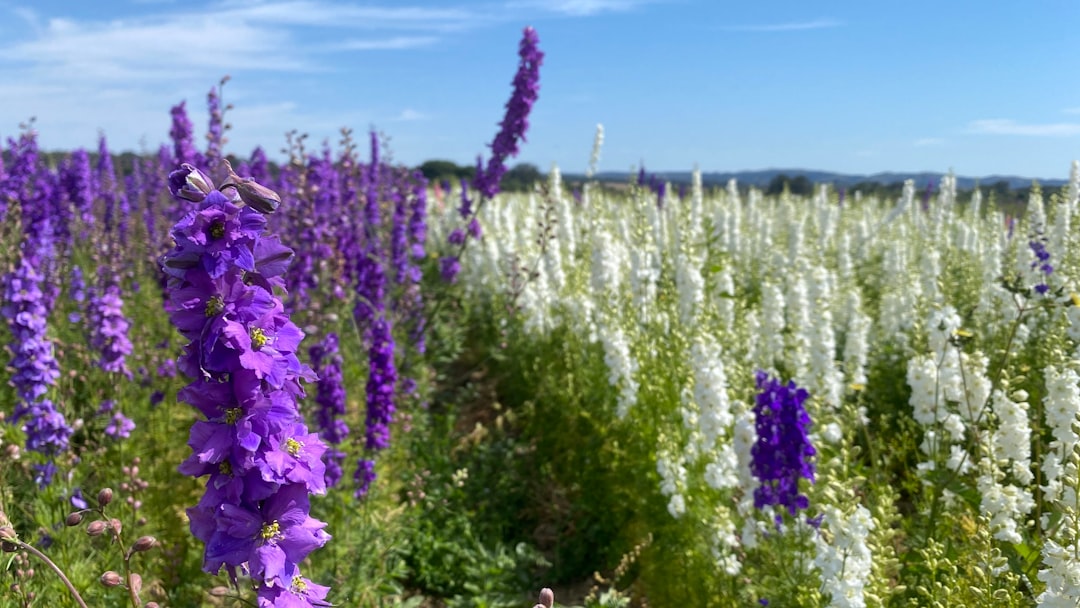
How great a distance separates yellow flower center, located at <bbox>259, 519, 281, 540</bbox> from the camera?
1707mm

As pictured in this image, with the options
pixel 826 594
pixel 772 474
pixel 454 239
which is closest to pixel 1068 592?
pixel 826 594

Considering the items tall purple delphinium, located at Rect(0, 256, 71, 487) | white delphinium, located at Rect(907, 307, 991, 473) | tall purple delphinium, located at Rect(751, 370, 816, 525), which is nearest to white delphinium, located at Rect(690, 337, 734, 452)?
tall purple delphinium, located at Rect(751, 370, 816, 525)

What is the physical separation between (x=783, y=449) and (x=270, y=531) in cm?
235

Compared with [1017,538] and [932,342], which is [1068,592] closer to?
[1017,538]

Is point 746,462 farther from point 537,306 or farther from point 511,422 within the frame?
point 537,306

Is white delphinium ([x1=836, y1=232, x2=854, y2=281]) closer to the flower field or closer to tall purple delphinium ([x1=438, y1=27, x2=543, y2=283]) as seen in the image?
the flower field

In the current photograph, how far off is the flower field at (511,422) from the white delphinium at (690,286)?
0.02 m

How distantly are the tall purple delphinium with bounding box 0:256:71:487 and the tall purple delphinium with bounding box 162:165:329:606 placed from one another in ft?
9.98

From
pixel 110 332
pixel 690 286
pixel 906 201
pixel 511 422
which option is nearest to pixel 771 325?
pixel 690 286

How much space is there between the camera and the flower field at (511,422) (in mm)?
1719

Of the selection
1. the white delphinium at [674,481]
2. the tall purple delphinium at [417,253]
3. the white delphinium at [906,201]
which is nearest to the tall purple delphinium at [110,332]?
the tall purple delphinium at [417,253]

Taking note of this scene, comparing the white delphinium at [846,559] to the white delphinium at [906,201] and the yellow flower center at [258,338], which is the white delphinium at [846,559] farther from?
the white delphinium at [906,201]

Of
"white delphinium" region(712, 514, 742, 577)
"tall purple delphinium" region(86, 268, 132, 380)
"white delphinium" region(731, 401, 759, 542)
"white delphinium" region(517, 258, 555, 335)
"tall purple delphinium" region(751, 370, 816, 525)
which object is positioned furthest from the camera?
"white delphinium" region(517, 258, 555, 335)

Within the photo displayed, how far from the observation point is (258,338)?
65.1 inches
